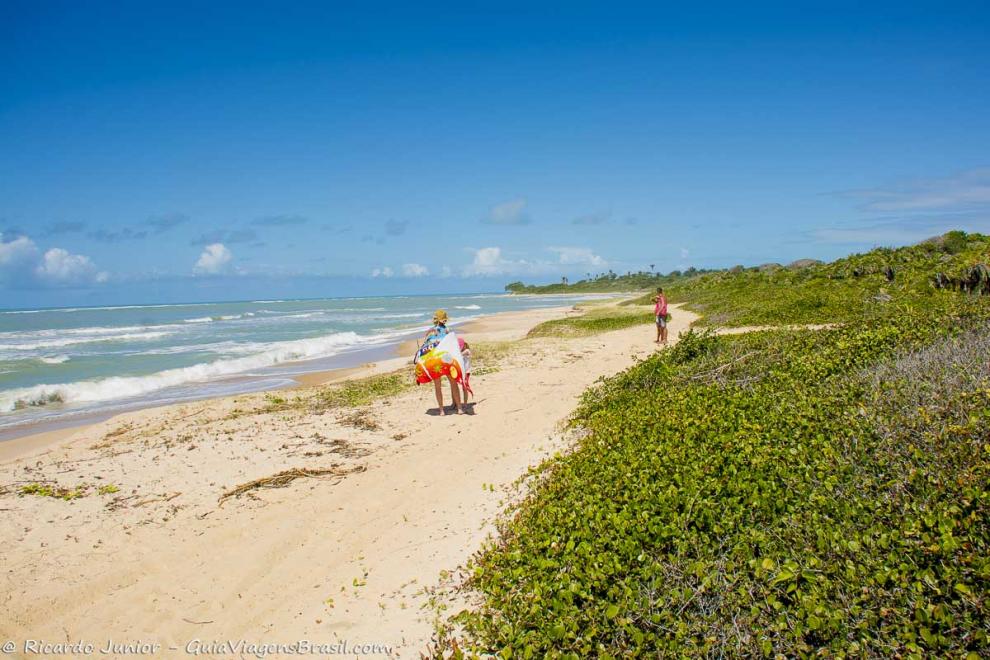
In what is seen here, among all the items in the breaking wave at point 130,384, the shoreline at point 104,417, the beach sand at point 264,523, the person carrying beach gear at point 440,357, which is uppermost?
the person carrying beach gear at point 440,357

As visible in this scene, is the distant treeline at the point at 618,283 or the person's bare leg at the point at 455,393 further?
the distant treeline at the point at 618,283

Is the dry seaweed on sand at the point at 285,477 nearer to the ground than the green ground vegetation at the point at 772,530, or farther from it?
nearer to the ground

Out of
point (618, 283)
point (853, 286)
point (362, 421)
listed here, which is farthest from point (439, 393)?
point (618, 283)

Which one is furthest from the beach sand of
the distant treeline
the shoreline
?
the distant treeline

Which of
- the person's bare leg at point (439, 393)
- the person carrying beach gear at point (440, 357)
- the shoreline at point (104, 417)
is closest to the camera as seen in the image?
the person carrying beach gear at point (440, 357)

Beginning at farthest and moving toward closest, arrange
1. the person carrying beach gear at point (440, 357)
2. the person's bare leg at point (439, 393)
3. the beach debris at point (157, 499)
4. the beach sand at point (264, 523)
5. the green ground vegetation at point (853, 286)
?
1. the green ground vegetation at point (853, 286)
2. the person's bare leg at point (439, 393)
3. the person carrying beach gear at point (440, 357)
4. the beach debris at point (157, 499)
5. the beach sand at point (264, 523)

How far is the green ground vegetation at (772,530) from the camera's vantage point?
3365 millimetres

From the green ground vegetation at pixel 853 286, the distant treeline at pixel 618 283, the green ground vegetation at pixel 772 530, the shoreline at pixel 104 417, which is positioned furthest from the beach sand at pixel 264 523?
the distant treeline at pixel 618 283

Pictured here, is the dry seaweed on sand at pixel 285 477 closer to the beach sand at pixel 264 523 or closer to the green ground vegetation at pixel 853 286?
the beach sand at pixel 264 523

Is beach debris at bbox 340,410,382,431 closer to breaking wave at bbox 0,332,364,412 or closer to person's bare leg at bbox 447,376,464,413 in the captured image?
person's bare leg at bbox 447,376,464,413

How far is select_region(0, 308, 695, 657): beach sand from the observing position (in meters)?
5.05

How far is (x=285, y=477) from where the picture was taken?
26.1 feet

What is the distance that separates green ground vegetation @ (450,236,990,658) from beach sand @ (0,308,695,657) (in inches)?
34.5

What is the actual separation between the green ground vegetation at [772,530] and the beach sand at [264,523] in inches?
34.5
